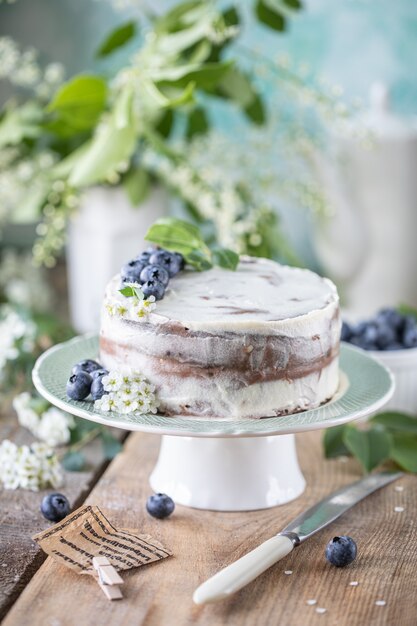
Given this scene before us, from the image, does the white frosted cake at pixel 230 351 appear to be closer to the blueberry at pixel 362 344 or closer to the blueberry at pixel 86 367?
the blueberry at pixel 86 367

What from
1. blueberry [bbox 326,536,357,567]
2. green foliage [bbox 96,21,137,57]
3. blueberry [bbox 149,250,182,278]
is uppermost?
green foliage [bbox 96,21,137,57]

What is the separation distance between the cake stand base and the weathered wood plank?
0.18 metres

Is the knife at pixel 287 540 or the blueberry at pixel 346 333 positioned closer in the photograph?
the knife at pixel 287 540

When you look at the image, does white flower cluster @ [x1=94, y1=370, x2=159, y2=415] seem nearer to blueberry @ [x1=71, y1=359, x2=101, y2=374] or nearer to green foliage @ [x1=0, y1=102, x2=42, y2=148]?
blueberry @ [x1=71, y1=359, x2=101, y2=374]

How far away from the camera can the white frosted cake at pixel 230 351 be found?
4.48 feet

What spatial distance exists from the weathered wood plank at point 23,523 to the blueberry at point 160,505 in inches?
5.9

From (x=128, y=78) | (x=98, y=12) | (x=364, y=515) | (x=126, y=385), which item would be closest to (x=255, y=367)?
(x=126, y=385)

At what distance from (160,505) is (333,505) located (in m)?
0.27

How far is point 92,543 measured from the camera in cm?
136

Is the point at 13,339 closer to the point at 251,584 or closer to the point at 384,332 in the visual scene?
the point at 384,332

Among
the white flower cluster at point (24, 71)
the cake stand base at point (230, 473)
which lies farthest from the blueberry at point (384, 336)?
the white flower cluster at point (24, 71)

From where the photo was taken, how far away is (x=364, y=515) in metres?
1.52

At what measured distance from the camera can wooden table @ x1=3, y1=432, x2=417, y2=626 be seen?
1.21 metres

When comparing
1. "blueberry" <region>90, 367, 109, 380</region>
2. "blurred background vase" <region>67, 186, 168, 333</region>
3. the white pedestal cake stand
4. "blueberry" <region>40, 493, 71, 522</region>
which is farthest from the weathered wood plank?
"blurred background vase" <region>67, 186, 168, 333</region>
